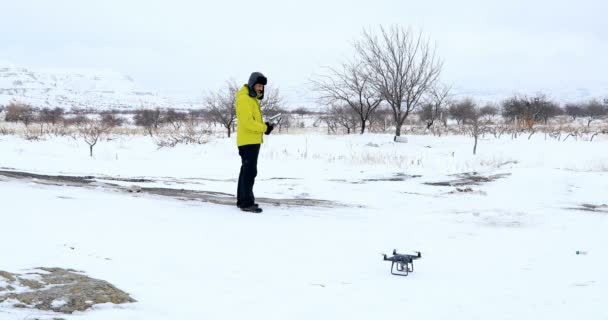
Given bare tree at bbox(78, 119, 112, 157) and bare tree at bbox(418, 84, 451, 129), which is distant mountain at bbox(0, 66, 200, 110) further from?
bare tree at bbox(78, 119, 112, 157)

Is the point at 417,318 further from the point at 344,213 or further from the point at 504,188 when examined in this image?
the point at 504,188

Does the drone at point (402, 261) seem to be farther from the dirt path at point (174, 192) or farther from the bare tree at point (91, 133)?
the bare tree at point (91, 133)

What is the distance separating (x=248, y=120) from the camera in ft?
21.4

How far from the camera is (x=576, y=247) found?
17.5ft

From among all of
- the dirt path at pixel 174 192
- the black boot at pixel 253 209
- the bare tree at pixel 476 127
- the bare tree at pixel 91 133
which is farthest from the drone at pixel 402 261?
the bare tree at pixel 91 133

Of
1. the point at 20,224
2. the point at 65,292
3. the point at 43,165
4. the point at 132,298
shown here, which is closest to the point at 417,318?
the point at 132,298

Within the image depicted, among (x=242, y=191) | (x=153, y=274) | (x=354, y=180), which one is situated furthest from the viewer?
(x=354, y=180)

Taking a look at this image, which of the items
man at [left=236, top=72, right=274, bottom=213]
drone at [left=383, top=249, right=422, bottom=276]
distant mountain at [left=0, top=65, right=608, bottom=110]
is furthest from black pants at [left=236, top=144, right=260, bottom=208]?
distant mountain at [left=0, top=65, right=608, bottom=110]

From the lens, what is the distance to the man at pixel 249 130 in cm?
654

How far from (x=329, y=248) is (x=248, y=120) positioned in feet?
7.13

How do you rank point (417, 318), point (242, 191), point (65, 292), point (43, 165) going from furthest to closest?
point (43, 165)
point (242, 191)
point (417, 318)
point (65, 292)

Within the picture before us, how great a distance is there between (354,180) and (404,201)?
8.26 feet

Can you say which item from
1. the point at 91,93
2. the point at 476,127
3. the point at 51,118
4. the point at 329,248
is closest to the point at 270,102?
the point at 476,127

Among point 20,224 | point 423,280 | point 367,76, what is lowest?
point 423,280
